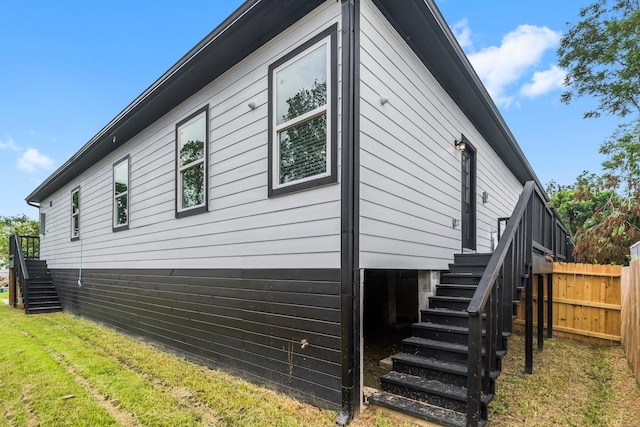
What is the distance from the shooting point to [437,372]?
10.3 feet

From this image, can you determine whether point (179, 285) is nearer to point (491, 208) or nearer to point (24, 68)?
point (491, 208)

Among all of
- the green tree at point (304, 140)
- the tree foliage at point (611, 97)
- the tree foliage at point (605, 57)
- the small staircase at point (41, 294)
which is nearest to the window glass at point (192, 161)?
the green tree at point (304, 140)

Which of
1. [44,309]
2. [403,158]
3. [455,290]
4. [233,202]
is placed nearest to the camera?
[403,158]

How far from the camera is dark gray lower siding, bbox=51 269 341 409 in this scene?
3314mm

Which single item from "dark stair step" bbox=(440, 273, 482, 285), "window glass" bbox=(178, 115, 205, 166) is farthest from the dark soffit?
"window glass" bbox=(178, 115, 205, 166)

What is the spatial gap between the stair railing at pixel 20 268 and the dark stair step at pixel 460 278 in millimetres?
10900

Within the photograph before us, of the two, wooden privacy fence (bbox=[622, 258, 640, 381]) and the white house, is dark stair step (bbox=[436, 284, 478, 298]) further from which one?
wooden privacy fence (bbox=[622, 258, 640, 381])

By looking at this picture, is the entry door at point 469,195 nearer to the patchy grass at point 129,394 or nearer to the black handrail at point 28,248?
the patchy grass at point 129,394

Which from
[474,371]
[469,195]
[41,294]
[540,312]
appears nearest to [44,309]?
[41,294]

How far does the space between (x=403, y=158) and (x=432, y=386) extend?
2347mm

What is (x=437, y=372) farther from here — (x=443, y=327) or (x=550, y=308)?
(x=550, y=308)

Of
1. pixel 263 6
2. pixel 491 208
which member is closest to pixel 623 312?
pixel 491 208

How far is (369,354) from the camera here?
501cm

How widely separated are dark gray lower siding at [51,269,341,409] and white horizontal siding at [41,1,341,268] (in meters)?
0.19
